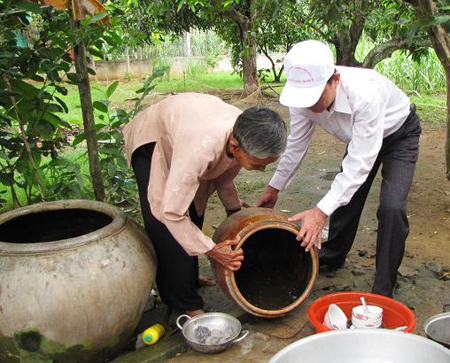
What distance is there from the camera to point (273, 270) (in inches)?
124

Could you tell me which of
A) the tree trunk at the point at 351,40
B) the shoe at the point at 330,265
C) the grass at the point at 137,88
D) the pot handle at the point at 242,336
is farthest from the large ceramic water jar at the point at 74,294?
the grass at the point at 137,88

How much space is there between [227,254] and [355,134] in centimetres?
87

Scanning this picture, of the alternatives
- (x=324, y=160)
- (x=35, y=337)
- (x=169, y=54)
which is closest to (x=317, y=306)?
(x=35, y=337)

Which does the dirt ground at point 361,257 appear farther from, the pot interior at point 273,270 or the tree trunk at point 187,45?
the tree trunk at point 187,45

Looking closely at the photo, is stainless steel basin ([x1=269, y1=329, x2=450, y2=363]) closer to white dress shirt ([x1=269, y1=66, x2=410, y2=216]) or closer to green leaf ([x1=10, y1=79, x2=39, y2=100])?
white dress shirt ([x1=269, y1=66, x2=410, y2=216])

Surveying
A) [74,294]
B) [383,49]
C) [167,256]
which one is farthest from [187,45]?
[74,294]

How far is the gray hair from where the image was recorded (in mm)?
2113

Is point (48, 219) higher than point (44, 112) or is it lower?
lower

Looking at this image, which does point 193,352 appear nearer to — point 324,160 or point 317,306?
point 317,306

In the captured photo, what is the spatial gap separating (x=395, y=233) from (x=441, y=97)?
30.5ft

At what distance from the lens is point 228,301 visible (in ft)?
10.1

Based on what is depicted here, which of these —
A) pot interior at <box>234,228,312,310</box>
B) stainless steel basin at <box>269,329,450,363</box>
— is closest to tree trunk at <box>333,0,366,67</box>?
pot interior at <box>234,228,312,310</box>

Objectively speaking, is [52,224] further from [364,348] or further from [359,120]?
[364,348]

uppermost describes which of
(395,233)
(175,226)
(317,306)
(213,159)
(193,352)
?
(213,159)
